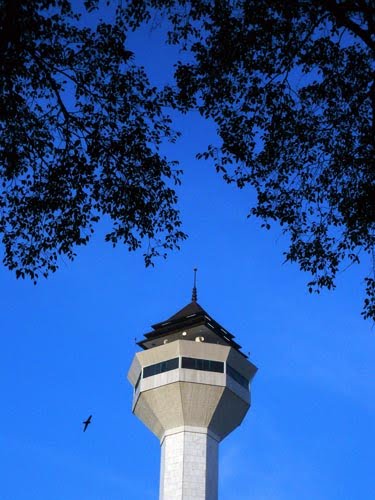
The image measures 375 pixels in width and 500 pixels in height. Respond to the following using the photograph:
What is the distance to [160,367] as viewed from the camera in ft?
259

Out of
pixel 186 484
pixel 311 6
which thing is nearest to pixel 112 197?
pixel 311 6

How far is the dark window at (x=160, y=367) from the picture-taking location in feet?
256

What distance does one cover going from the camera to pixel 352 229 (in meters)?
19.9

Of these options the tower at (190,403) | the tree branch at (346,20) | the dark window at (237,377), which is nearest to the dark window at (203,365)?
the tower at (190,403)

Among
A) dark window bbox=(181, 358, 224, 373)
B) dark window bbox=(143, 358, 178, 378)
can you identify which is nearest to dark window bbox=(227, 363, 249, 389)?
dark window bbox=(181, 358, 224, 373)

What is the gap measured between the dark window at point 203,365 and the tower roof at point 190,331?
4.63 meters

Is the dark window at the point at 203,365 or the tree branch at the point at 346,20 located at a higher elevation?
the dark window at the point at 203,365

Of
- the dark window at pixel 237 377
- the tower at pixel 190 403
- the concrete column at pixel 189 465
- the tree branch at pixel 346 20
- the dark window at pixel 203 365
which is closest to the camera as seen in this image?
the tree branch at pixel 346 20

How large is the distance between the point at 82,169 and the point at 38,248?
203 cm

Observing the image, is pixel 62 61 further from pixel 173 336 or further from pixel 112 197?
pixel 173 336

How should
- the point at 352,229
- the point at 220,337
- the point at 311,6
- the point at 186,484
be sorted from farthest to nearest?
the point at 220,337
the point at 186,484
the point at 352,229
the point at 311,6

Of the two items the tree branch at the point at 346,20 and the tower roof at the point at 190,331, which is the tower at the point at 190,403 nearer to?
the tower roof at the point at 190,331

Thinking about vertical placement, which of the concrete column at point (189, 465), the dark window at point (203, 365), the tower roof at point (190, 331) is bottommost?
the concrete column at point (189, 465)

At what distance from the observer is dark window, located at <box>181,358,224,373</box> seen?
77.6 metres
